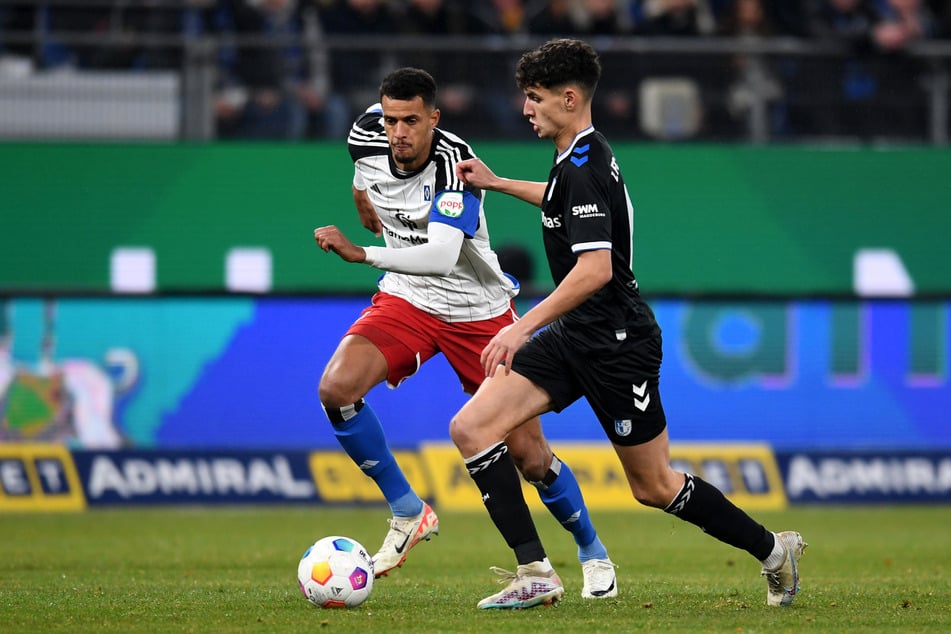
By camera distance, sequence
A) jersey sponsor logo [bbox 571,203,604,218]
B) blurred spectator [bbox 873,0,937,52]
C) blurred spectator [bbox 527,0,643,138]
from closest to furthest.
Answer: jersey sponsor logo [bbox 571,203,604,218], blurred spectator [bbox 527,0,643,138], blurred spectator [bbox 873,0,937,52]

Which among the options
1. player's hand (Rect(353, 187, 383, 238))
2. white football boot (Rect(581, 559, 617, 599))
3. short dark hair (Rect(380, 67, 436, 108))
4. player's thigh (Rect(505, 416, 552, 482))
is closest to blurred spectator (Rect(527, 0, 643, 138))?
player's hand (Rect(353, 187, 383, 238))

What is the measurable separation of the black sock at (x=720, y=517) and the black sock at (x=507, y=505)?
643 mm

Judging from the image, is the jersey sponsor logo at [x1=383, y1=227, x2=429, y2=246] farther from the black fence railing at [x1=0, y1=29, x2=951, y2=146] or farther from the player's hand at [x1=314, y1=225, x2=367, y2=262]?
the black fence railing at [x1=0, y1=29, x2=951, y2=146]

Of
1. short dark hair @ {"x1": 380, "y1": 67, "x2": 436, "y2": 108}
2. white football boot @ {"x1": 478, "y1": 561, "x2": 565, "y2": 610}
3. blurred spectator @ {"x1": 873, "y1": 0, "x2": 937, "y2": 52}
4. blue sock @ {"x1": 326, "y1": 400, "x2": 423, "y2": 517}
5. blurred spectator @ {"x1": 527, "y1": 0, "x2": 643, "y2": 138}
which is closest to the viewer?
white football boot @ {"x1": 478, "y1": 561, "x2": 565, "y2": 610}

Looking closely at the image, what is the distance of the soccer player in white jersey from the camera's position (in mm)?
6922

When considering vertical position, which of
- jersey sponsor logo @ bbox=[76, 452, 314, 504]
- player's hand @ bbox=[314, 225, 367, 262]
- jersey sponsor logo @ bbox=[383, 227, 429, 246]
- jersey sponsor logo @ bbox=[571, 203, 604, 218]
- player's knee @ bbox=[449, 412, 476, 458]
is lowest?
jersey sponsor logo @ bbox=[76, 452, 314, 504]

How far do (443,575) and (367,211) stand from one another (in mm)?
2140

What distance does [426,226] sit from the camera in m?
7.43

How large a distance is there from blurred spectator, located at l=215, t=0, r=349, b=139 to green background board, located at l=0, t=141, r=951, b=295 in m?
0.36

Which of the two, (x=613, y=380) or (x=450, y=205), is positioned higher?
(x=450, y=205)

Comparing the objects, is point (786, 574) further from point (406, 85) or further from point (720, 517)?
point (406, 85)

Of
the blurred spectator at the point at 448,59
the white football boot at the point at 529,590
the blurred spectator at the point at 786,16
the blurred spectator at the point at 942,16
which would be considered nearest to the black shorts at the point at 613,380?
the white football boot at the point at 529,590

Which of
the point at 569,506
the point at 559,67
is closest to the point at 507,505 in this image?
the point at 569,506

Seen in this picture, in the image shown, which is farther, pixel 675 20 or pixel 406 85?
pixel 675 20
